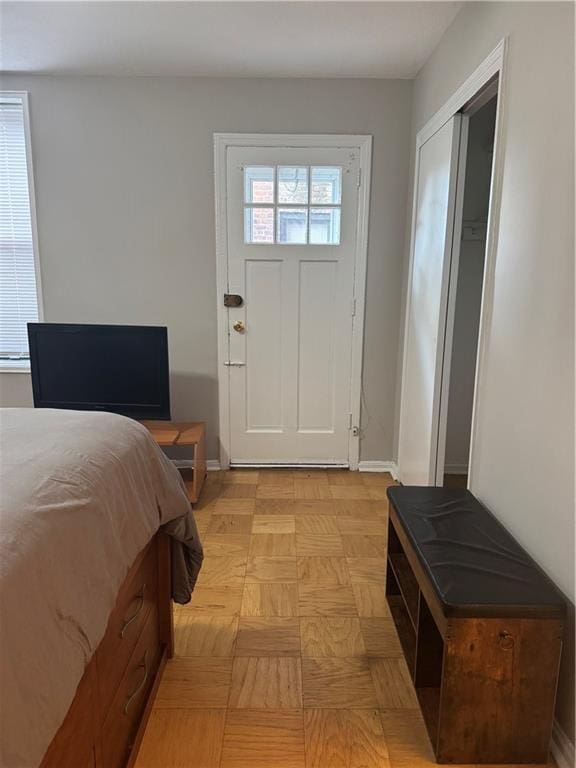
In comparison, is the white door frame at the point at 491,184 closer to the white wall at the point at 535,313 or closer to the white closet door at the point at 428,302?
the white wall at the point at 535,313

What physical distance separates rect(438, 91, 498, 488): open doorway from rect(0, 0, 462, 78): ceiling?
1.92 ft

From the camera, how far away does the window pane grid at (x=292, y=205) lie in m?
3.15

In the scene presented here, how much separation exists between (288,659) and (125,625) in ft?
2.40

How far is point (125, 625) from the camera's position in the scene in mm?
1258

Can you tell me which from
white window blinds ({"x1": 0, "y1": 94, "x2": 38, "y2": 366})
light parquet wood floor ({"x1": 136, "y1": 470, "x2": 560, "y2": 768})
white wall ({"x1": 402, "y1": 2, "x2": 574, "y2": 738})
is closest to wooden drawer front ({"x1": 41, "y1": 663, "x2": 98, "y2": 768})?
light parquet wood floor ({"x1": 136, "y1": 470, "x2": 560, "y2": 768})

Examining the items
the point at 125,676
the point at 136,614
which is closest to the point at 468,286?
the point at 136,614

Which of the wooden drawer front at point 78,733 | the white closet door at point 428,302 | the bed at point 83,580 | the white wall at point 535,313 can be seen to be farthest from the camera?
the white closet door at point 428,302

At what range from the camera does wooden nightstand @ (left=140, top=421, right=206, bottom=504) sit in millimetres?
2953

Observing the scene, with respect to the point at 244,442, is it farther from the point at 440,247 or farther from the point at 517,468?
the point at 517,468

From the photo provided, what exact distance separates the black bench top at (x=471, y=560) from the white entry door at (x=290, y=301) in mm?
1573

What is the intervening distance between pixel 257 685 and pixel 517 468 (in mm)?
1092

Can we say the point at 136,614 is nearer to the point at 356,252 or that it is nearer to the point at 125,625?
the point at 125,625

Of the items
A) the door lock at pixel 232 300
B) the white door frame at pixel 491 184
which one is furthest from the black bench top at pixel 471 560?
the door lock at pixel 232 300

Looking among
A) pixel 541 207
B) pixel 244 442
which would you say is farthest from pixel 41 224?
pixel 541 207
